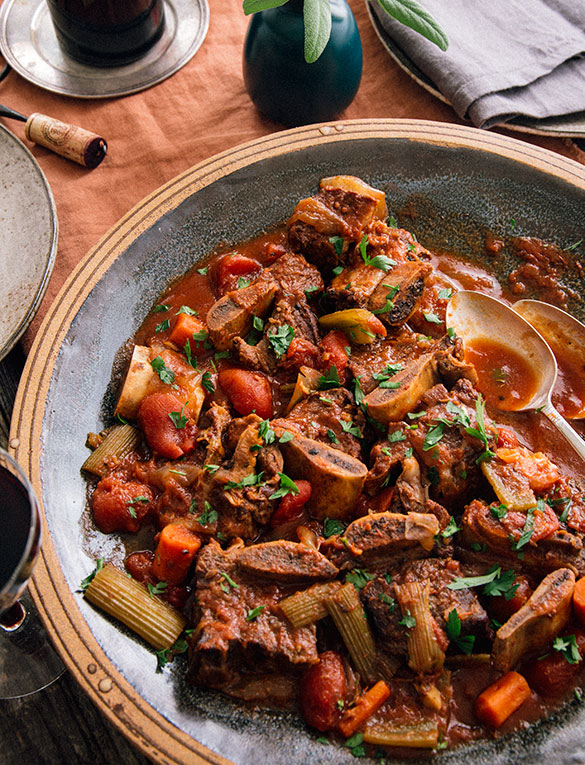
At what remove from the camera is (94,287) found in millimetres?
3936

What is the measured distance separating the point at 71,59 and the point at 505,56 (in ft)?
11.0

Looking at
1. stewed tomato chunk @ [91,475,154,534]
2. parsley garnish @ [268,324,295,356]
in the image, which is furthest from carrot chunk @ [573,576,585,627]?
stewed tomato chunk @ [91,475,154,534]

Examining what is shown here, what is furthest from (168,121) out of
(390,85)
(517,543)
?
(517,543)

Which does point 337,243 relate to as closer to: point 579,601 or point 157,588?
point 157,588

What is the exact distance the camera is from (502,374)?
4.12 m

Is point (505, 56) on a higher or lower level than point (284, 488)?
higher

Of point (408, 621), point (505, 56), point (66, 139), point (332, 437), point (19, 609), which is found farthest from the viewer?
point (505, 56)

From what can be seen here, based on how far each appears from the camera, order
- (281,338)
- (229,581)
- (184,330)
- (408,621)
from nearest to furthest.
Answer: (408,621), (229,581), (281,338), (184,330)

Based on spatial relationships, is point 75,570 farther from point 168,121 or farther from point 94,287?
point 168,121

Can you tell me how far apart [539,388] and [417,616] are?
1.66 meters

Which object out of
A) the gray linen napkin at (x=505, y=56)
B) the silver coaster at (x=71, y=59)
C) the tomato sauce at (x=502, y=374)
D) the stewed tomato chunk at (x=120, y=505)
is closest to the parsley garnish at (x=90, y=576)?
the stewed tomato chunk at (x=120, y=505)

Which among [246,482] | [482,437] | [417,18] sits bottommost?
[246,482]

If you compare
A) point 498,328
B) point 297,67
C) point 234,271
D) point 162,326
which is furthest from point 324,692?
point 297,67

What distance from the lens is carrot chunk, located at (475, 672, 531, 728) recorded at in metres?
3.09
